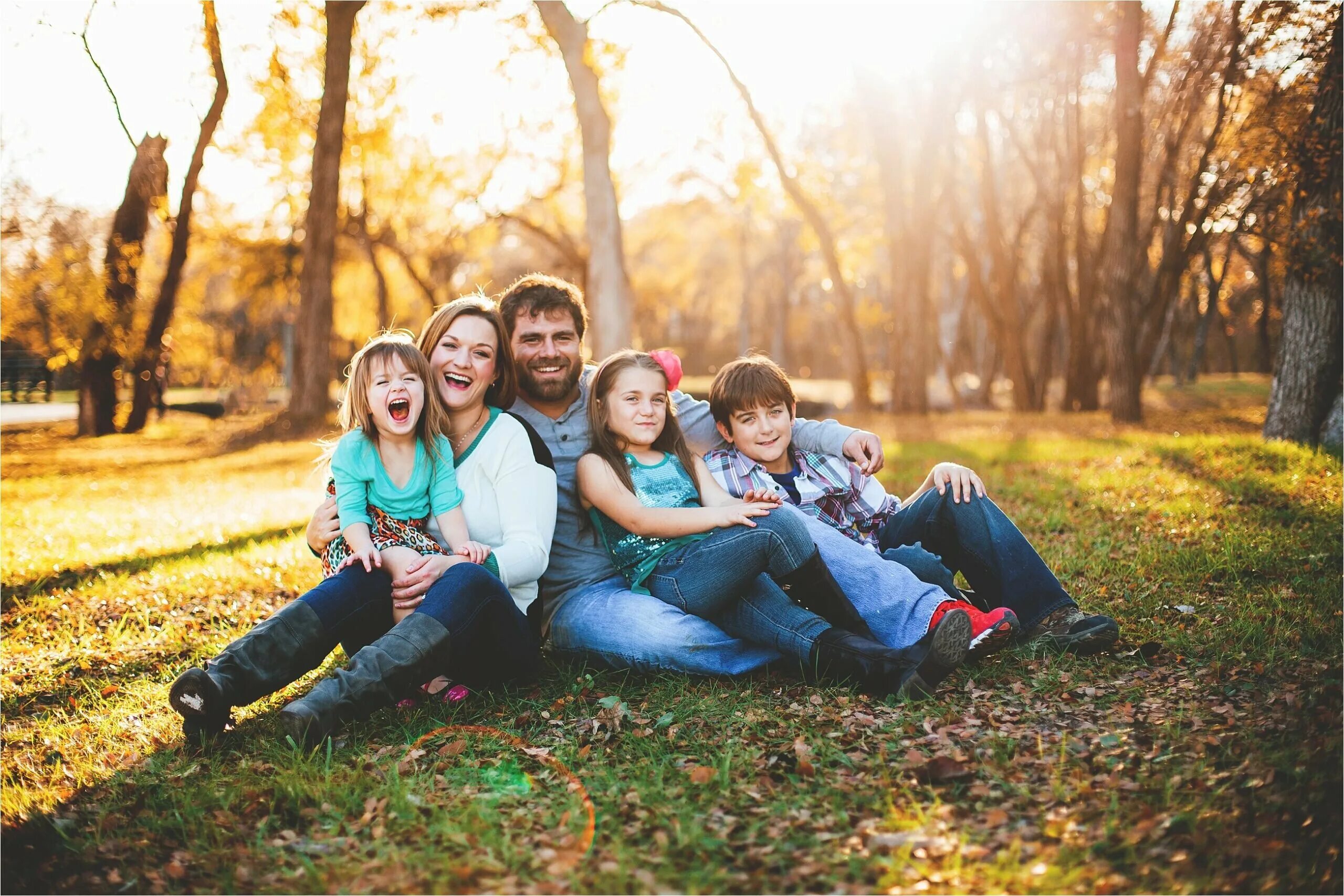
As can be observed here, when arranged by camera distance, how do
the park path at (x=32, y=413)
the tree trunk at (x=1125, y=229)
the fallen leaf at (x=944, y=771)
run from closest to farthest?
the fallen leaf at (x=944, y=771) → the tree trunk at (x=1125, y=229) → the park path at (x=32, y=413)

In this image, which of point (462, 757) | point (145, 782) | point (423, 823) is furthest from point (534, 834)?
point (145, 782)

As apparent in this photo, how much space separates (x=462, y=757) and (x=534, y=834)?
0.61 m

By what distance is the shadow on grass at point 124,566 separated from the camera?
565 cm

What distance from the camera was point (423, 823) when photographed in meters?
2.80

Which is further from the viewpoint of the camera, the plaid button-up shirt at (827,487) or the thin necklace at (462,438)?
the plaid button-up shirt at (827,487)

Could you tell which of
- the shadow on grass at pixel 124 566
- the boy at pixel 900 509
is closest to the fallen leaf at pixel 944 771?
the boy at pixel 900 509

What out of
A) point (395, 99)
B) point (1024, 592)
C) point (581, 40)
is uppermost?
point (395, 99)

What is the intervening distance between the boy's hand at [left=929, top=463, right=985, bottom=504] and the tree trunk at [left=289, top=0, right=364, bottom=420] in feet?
43.4

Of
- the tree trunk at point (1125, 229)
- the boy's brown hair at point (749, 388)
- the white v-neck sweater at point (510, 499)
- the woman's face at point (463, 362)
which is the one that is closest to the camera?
the white v-neck sweater at point (510, 499)

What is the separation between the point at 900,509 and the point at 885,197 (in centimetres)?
1359

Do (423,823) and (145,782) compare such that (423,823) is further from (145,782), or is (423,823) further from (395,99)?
(395,99)

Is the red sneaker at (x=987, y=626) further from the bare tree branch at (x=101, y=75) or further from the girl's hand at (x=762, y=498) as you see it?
the bare tree branch at (x=101, y=75)

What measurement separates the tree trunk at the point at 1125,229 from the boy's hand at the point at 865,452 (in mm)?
10765

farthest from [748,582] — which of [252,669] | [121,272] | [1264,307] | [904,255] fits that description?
[1264,307]
